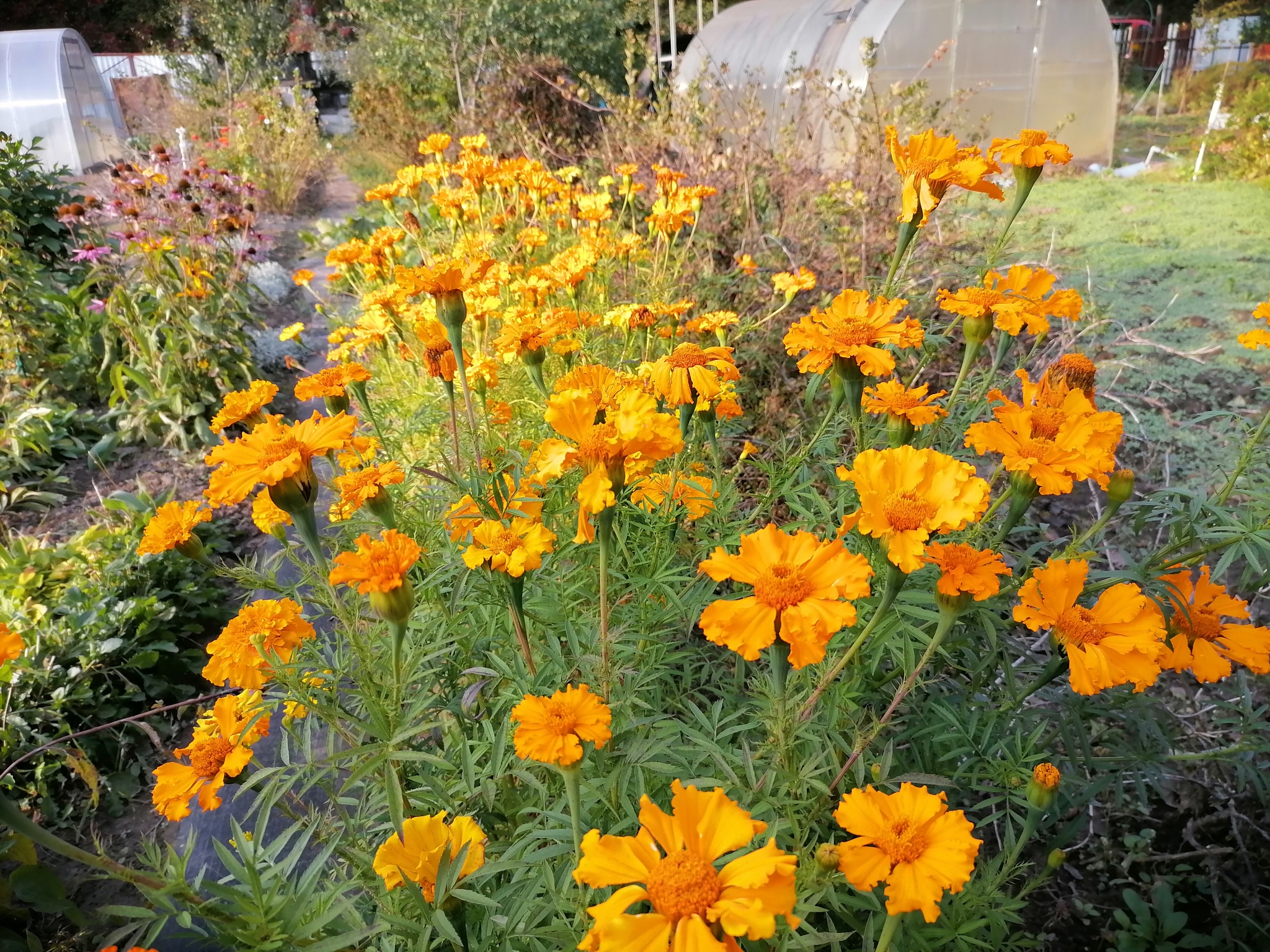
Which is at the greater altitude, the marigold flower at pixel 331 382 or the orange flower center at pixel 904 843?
the marigold flower at pixel 331 382

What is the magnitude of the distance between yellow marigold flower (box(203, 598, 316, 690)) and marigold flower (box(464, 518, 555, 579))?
0.34 metres

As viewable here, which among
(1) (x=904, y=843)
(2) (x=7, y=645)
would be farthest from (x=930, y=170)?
(2) (x=7, y=645)

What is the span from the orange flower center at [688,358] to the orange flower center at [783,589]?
553 millimetres

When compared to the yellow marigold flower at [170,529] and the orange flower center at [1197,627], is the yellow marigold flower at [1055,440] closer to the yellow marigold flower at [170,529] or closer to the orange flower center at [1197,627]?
the orange flower center at [1197,627]

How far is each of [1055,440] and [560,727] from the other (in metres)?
0.80

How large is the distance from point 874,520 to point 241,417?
43.6 inches

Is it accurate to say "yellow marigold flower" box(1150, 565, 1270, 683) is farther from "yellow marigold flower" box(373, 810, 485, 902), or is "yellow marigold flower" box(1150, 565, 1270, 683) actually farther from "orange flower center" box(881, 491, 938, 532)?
"yellow marigold flower" box(373, 810, 485, 902)

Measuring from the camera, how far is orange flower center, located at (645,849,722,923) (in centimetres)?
70

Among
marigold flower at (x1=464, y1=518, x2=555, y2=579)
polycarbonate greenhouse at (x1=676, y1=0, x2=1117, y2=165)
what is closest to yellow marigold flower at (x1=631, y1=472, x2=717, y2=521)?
marigold flower at (x1=464, y1=518, x2=555, y2=579)

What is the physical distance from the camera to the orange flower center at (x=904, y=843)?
83 centimetres

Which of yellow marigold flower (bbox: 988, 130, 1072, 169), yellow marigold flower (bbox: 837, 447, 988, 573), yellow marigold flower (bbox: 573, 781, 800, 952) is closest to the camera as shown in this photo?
yellow marigold flower (bbox: 573, 781, 800, 952)

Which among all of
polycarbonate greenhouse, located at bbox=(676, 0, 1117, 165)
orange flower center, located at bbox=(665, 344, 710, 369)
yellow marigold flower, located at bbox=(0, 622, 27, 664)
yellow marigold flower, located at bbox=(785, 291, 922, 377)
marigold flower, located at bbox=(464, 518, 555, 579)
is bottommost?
→ marigold flower, located at bbox=(464, 518, 555, 579)

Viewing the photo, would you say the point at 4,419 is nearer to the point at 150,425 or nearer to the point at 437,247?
the point at 150,425

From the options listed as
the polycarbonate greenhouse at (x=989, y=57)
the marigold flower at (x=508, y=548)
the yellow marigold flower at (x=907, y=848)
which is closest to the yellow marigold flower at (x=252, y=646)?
the marigold flower at (x=508, y=548)
